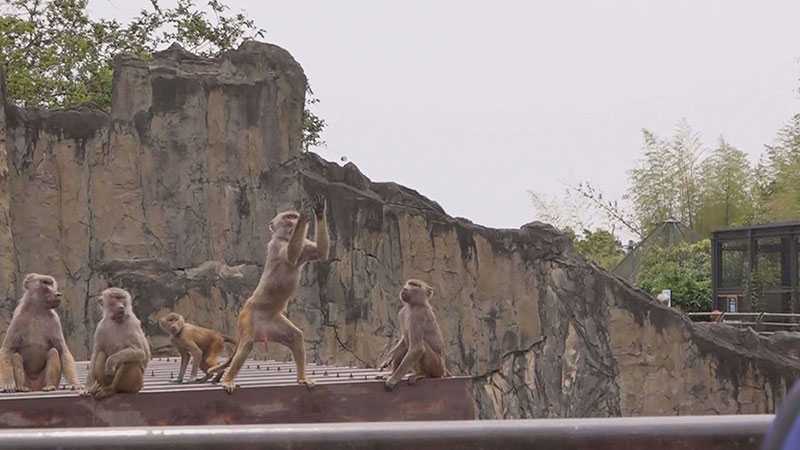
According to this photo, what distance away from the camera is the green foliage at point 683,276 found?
25469 millimetres

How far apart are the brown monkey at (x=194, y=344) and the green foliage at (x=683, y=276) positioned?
18332 mm

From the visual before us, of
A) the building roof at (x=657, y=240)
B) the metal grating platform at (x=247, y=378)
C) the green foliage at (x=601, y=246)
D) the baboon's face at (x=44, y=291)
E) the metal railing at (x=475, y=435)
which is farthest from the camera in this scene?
the green foliage at (x=601, y=246)

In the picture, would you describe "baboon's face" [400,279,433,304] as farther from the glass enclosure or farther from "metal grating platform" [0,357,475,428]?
the glass enclosure

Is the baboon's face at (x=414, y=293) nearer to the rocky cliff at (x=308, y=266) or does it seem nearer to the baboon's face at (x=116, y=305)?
the baboon's face at (x=116, y=305)

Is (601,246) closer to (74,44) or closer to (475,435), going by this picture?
(74,44)

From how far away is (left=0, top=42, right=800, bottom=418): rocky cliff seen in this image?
1469 centimetres

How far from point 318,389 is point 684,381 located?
34.7 feet

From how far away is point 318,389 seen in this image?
274 inches

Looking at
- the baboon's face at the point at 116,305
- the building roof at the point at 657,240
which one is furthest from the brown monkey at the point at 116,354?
the building roof at the point at 657,240

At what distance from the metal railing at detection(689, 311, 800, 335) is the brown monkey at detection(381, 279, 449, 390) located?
12.4 meters

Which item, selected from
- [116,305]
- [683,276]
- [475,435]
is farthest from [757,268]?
[475,435]

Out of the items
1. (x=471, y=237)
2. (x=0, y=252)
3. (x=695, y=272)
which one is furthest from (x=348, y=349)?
(x=695, y=272)

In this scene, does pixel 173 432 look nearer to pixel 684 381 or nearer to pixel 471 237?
pixel 471 237

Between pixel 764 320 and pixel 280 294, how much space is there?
14511mm
